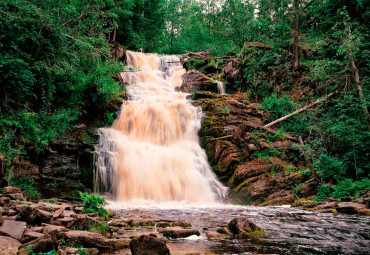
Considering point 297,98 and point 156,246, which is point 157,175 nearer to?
point 156,246

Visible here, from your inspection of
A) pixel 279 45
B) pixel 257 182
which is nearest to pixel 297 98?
pixel 279 45

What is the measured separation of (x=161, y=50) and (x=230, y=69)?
57.3 feet

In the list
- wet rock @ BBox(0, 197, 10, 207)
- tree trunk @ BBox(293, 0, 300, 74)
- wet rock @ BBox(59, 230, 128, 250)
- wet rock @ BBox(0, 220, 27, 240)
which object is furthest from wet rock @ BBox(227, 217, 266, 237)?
tree trunk @ BBox(293, 0, 300, 74)

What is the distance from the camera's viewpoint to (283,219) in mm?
7098

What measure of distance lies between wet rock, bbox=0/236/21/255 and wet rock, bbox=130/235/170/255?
1361mm

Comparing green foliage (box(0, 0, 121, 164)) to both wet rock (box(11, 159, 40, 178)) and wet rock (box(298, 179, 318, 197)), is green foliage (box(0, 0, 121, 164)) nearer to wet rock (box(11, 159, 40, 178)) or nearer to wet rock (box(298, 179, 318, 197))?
wet rock (box(11, 159, 40, 178))

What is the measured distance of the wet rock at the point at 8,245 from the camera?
9.10 ft

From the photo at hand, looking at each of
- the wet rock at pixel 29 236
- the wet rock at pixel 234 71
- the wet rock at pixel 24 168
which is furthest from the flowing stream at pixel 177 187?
the wet rock at pixel 24 168

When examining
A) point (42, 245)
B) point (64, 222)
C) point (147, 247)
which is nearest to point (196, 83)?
point (64, 222)

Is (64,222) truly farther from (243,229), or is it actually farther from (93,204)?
(243,229)

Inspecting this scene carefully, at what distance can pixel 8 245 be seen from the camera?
9.48 feet

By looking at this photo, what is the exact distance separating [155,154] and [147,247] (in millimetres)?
9860

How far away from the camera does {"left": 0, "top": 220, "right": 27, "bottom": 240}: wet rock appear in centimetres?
327

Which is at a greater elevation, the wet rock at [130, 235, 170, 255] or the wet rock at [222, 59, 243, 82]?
the wet rock at [222, 59, 243, 82]
